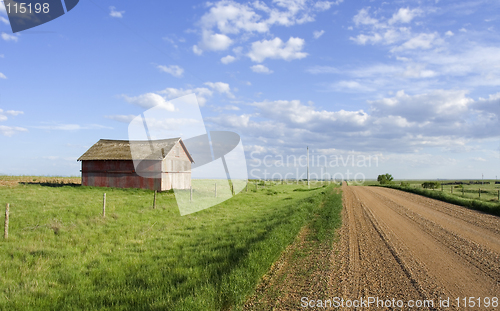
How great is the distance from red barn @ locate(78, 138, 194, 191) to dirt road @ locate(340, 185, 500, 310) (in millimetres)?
24403

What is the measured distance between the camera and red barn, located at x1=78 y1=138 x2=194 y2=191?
31391 millimetres

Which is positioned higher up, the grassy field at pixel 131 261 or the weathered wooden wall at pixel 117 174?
the weathered wooden wall at pixel 117 174

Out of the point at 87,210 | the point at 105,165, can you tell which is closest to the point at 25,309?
the point at 87,210

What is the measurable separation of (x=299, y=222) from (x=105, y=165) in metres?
28.2

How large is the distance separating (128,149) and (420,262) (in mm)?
33783

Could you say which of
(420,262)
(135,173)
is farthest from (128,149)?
(420,262)

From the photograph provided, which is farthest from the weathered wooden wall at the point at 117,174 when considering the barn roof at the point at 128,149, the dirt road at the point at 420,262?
the dirt road at the point at 420,262

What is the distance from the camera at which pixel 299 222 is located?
12469mm

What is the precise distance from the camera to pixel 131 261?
8.07m

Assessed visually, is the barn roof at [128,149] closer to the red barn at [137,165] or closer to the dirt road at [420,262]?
the red barn at [137,165]

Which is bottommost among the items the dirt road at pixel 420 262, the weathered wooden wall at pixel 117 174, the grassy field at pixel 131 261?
the grassy field at pixel 131 261

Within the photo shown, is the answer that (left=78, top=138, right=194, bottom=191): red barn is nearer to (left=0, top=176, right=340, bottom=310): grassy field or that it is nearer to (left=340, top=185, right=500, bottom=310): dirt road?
(left=0, top=176, right=340, bottom=310): grassy field

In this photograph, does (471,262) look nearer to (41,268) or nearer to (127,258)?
(127,258)

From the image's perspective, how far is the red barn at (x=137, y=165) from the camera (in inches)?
1236
